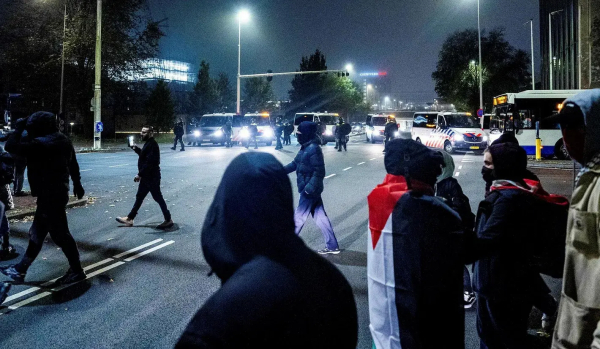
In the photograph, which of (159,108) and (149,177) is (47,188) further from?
(159,108)

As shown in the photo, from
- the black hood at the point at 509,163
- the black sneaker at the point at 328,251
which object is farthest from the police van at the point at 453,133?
the black hood at the point at 509,163

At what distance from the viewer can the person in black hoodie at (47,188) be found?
20.1ft

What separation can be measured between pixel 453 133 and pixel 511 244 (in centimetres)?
2814

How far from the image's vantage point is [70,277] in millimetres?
6227

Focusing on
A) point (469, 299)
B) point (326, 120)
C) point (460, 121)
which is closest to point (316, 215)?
point (469, 299)

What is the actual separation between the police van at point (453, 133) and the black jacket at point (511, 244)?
2648 centimetres

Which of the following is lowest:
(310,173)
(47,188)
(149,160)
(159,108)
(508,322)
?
(508,322)

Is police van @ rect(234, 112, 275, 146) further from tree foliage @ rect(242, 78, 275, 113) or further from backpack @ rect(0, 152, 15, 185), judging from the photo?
tree foliage @ rect(242, 78, 275, 113)

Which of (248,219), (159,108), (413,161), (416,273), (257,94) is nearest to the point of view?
(248,219)

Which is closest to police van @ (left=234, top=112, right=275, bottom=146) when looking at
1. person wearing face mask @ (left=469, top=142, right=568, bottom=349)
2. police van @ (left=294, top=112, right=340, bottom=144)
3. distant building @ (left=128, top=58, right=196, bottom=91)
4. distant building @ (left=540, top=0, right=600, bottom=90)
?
police van @ (left=294, top=112, right=340, bottom=144)

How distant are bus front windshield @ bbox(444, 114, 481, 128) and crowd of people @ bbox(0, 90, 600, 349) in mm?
27284

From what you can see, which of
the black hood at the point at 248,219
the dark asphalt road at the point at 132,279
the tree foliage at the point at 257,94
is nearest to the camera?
the black hood at the point at 248,219

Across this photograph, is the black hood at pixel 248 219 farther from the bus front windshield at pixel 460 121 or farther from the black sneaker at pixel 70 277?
the bus front windshield at pixel 460 121

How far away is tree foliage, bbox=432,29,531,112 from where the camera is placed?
67.4 metres
